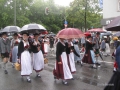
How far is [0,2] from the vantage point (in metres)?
33.4

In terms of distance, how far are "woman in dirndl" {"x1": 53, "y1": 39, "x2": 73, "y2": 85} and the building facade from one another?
19.0m

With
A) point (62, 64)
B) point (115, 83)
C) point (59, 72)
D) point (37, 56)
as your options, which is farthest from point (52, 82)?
point (115, 83)

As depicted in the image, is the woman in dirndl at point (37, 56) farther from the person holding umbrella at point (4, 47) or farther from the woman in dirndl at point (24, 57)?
the person holding umbrella at point (4, 47)

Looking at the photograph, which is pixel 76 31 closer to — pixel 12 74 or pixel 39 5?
pixel 12 74

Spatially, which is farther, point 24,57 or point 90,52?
point 90,52

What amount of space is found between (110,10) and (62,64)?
20.6 metres

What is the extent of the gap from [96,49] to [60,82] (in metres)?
4.20

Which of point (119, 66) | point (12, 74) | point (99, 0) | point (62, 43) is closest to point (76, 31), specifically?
point (62, 43)

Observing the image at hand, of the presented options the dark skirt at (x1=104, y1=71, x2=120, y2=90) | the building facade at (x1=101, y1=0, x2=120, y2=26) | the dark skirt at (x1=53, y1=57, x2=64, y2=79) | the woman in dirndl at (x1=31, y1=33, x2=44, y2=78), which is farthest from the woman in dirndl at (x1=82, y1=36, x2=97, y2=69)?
the building facade at (x1=101, y1=0, x2=120, y2=26)

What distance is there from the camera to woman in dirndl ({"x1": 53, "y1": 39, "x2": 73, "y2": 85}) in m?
7.04

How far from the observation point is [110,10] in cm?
2617

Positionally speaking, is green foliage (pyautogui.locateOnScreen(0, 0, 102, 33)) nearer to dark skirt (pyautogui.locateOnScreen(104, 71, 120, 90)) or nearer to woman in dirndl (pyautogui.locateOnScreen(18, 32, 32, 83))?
woman in dirndl (pyautogui.locateOnScreen(18, 32, 32, 83))

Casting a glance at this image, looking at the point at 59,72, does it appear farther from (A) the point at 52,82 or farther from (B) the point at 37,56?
(B) the point at 37,56

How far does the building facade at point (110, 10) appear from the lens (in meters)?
25.2
